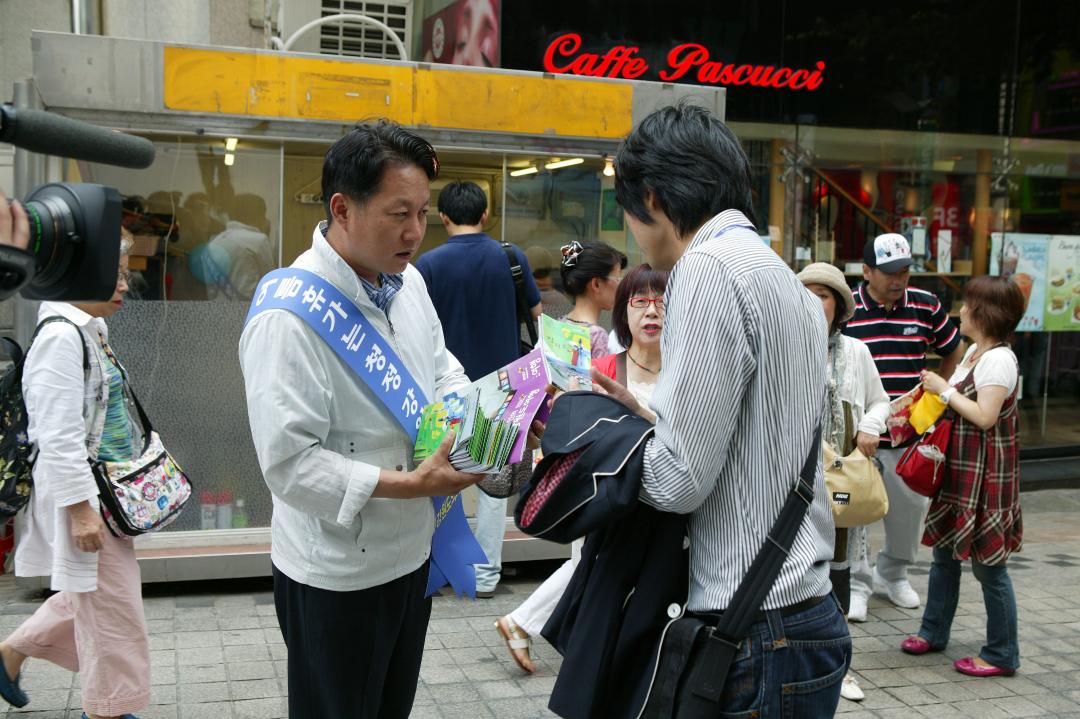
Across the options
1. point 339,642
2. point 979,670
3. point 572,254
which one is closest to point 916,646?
point 979,670

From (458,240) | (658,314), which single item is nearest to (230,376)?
(458,240)

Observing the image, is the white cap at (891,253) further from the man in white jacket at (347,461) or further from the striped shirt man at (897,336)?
the man in white jacket at (347,461)

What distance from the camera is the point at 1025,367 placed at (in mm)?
10266

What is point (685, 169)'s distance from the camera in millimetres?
2078

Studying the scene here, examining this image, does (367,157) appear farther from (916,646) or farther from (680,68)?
(680,68)

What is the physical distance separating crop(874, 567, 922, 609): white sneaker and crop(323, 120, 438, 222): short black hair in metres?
4.45

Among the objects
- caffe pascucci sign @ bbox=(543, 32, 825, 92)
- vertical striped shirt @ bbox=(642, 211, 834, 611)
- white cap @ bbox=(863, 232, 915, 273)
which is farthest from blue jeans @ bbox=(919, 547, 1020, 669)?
caffe pascucci sign @ bbox=(543, 32, 825, 92)

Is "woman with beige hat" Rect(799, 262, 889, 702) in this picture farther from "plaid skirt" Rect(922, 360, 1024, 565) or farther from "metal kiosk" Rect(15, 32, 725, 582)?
"metal kiosk" Rect(15, 32, 725, 582)

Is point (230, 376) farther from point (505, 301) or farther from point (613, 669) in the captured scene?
point (613, 669)

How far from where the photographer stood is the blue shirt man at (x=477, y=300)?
566cm

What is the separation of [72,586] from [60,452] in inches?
18.8

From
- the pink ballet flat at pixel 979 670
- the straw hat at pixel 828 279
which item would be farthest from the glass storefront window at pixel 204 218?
the pink ballet flat at pixel 979 670

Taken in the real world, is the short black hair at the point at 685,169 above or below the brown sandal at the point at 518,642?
above

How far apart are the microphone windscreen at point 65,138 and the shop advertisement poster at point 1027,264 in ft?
31.2
